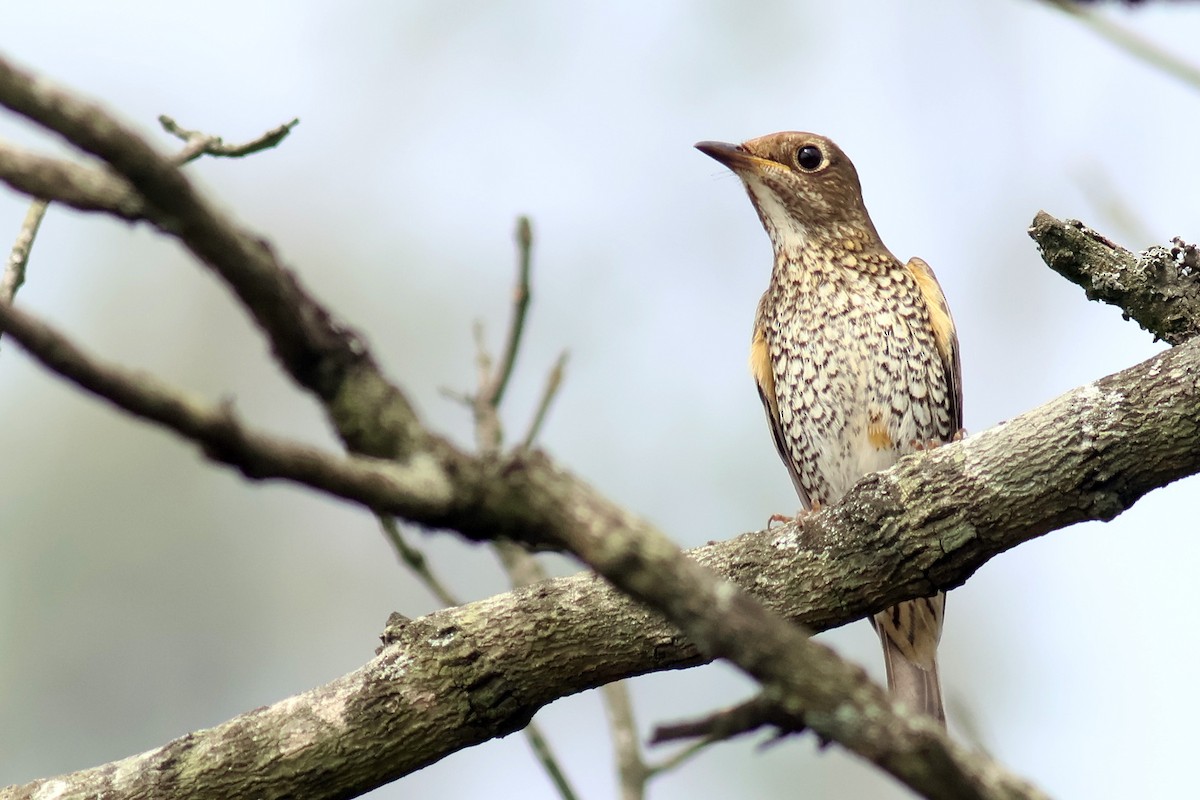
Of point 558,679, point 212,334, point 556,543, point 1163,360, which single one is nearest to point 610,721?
point 558,679

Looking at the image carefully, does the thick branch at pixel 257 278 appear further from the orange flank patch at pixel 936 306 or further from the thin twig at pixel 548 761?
the orange flank patch at pixel 936 306

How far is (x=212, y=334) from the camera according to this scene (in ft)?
36.4

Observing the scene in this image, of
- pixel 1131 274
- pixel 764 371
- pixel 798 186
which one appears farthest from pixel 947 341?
pixel 1131 274

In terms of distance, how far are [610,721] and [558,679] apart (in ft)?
3.45

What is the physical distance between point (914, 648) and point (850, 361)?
126cm

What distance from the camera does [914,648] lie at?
Result: 19.3 ft

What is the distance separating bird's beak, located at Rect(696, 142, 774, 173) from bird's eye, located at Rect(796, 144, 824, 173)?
15 centimetres

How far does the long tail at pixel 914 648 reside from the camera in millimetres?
5789

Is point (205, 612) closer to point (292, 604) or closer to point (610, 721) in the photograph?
point (292, 604)

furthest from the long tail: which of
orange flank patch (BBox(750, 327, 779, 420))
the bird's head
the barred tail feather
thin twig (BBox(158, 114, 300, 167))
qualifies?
thin twig (BBox(158, 114, 300, 167))

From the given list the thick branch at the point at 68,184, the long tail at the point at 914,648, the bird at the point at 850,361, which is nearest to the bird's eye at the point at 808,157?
the bird at the point at 850,361

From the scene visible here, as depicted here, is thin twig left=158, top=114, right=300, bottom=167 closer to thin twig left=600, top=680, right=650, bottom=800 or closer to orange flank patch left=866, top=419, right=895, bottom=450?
thin twig left=600, top=680, right=650, bottom=800

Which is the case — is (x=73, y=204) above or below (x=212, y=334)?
below

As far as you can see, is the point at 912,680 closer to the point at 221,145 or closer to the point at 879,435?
the point at 879,435
